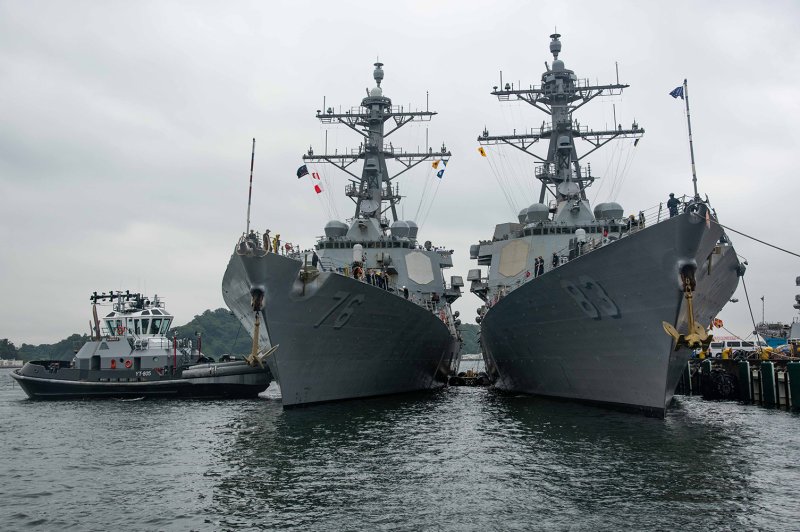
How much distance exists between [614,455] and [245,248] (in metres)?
9.48

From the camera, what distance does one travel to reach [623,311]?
51.5ft

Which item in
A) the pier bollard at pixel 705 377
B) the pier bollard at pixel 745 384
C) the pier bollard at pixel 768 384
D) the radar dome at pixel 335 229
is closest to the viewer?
the pier bollard at pixel 768 384

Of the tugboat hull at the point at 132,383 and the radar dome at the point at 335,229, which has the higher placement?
the radar dome at the point at 335,229

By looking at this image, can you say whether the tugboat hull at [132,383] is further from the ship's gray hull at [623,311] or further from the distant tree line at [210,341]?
the distant tree line at [210,341]

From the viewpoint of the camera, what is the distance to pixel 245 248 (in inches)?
650

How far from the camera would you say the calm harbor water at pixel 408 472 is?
28.6 feet

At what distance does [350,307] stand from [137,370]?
13.5m

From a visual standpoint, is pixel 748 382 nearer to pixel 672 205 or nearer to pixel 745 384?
pixel 745 384

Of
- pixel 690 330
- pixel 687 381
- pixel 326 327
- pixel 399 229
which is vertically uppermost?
pixel 399 229

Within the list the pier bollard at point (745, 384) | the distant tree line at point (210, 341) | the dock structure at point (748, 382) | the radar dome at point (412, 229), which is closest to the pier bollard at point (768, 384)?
the dock structure at point (748, 382)

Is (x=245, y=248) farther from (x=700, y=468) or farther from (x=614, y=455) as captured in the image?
(x=700, y=468)

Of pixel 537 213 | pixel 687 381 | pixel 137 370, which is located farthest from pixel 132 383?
pixel 687 381

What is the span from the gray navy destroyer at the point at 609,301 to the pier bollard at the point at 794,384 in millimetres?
→ 3386

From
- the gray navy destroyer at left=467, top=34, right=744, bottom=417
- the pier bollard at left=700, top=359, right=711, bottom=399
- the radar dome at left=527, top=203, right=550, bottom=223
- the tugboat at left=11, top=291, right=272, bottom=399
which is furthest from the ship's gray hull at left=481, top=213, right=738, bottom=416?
the tugboat at left=11, top=291, right=272, bottom=399
